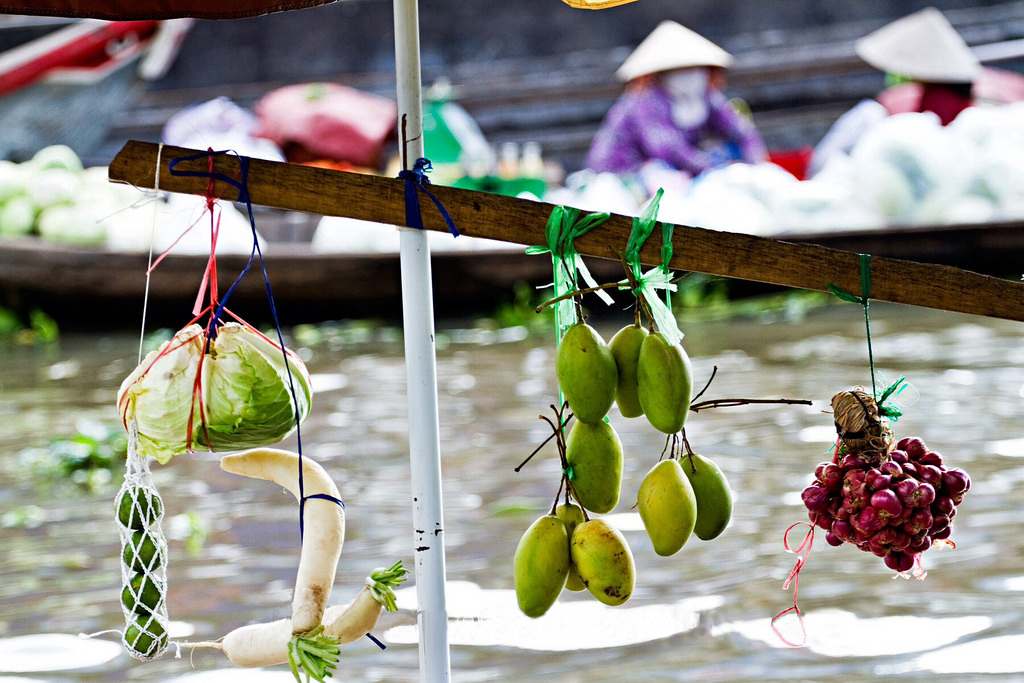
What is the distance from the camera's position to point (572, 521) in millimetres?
1304

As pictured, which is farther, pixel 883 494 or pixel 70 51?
pixel 70 51

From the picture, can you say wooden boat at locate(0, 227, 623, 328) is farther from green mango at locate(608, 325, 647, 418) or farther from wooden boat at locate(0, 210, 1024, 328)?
green mango at locate(608, 325, 647, 418)

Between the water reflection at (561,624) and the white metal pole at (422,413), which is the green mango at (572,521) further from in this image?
the water reflection at (561,624)

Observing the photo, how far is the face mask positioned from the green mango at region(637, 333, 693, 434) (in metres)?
5.93

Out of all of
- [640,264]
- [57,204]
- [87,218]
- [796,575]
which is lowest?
[796,575]

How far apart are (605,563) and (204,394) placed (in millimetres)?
→ 501

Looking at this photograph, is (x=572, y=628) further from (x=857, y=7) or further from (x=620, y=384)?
(x=857, y=7)

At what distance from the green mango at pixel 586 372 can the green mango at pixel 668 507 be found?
0.10 m

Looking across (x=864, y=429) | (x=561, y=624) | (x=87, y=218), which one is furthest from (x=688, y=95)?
(x=864, y=429)

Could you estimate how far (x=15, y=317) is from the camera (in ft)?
20.3

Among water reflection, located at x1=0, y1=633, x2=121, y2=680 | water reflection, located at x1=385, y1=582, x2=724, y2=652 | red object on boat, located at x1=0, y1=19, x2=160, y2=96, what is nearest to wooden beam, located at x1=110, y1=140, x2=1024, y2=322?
water reflection, located at x1=385, y1=582, x2=724, y2=652

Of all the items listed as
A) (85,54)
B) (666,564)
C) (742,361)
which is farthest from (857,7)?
(666,564)

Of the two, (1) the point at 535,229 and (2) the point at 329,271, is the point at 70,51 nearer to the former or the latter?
(2) the point at 329,271

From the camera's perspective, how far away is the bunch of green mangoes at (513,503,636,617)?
123cm
